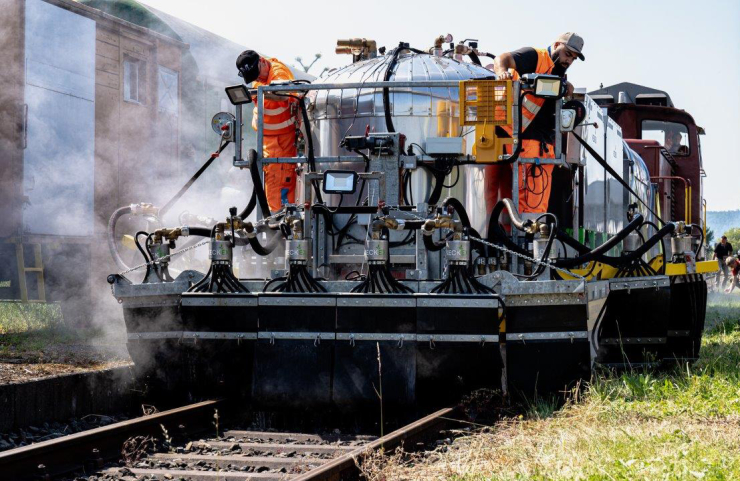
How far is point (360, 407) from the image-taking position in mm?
6453

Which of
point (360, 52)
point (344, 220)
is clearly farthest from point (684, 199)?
point (344, 220)

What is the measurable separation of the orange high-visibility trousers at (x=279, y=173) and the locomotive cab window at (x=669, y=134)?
9.02 meters

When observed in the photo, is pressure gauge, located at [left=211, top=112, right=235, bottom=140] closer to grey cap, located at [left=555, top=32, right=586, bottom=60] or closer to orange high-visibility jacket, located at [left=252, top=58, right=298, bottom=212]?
orange high-visibility jacket, located at [left=252, top=58, right=298, bottom=212]

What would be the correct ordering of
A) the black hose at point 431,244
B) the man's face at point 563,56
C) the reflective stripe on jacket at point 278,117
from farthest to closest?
1. the man's face at point 563,56
2. the reflective stripe on jacket at point 278,117
3. the black hose at point 431,244

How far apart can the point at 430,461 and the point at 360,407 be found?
4.67 feet

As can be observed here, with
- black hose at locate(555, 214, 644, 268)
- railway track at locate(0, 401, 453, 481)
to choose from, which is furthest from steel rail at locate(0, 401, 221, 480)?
black hose at locate(555, 214, 644, 268)

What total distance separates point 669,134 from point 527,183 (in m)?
8.95

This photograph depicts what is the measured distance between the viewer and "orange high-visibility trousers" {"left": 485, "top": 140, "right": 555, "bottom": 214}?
815 centimetres

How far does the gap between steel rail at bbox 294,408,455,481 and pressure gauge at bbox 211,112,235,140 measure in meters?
3.33

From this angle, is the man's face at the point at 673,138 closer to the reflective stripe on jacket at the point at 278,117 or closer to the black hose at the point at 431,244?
the reflective stripe on jacket at the point at 278,117

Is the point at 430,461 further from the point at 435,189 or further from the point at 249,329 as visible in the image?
the point at 435,189

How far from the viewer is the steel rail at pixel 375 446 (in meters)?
4.50

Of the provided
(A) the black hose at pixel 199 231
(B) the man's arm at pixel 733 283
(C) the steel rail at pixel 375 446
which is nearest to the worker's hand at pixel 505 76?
(A) the black hose at pixel 199 231

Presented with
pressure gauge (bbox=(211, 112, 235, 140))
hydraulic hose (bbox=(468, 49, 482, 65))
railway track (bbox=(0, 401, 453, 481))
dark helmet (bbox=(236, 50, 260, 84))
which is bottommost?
railway track (bbox=(0, 401, 453, 481))
